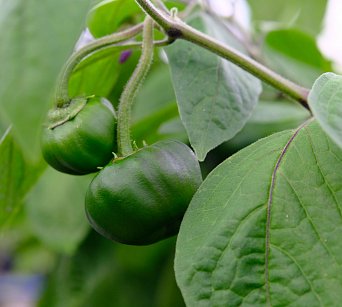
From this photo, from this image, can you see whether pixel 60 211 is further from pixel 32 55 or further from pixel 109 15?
pixel 32 55

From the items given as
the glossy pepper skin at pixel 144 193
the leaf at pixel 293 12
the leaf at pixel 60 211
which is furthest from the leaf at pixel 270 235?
the leaf at pixel 293 12

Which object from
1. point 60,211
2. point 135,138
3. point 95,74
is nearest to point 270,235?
point 95,74

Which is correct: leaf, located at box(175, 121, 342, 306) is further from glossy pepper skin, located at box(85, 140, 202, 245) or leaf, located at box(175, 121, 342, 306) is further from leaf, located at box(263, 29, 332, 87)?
leaf, located at box(263, 29, 332, 87)

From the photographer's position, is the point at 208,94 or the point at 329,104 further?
the point at 208,94

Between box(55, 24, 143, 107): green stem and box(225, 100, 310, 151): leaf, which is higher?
box(55, 24, 143, 107): green stem

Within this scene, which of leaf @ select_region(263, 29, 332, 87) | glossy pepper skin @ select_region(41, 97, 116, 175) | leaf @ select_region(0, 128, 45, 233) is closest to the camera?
glossy pepper skin @ select_region(41, 97, 116, 175)

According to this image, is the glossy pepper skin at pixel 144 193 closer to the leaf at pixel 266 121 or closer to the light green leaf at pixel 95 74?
the light green leaf at pixel 95 74

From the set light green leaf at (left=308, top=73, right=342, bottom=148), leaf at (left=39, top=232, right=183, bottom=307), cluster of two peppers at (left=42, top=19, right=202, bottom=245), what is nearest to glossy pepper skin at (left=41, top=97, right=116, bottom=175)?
cluster of two peppers at (left=42, top=19, right=202, bottom=245)
